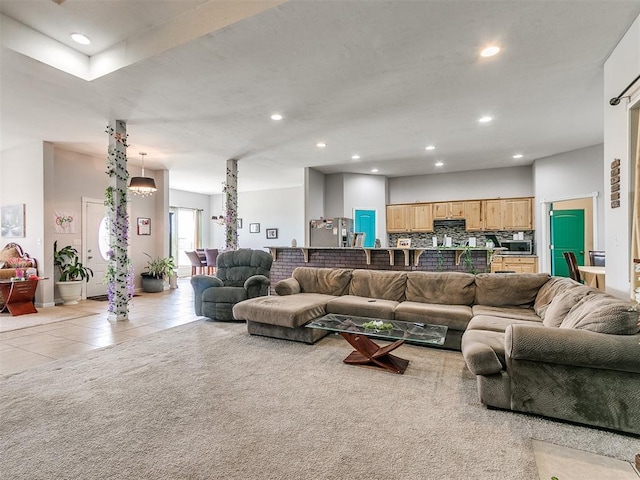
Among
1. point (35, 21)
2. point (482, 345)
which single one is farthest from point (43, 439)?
point (35, 21)

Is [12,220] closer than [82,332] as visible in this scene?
No

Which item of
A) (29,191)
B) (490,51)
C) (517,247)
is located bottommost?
(517,247)

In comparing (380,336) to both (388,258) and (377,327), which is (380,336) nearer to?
(377,327)

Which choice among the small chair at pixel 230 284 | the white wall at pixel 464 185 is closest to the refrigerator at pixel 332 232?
the small chair at pixel 230 284

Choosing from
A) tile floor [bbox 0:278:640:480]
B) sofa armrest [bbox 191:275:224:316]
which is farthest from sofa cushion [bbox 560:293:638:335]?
sofa armrest [bbox 191:275:224:316]

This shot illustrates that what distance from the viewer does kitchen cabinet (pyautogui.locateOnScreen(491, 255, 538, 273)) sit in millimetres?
7230

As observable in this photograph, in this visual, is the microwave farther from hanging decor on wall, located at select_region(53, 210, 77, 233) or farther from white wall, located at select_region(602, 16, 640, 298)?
hanging decor on wall, located at select_region(53, 210, 77, 233)

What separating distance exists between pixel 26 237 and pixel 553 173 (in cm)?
1058

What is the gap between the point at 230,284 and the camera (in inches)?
211

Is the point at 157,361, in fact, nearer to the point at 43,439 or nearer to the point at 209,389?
the point at 209,389

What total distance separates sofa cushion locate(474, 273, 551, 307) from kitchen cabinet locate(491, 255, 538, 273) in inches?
141

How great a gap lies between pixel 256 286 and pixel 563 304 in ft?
12.2

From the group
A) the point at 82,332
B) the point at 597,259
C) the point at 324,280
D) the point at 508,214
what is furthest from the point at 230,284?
the point at 508,214

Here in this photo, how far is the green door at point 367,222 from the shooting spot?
8578mm
